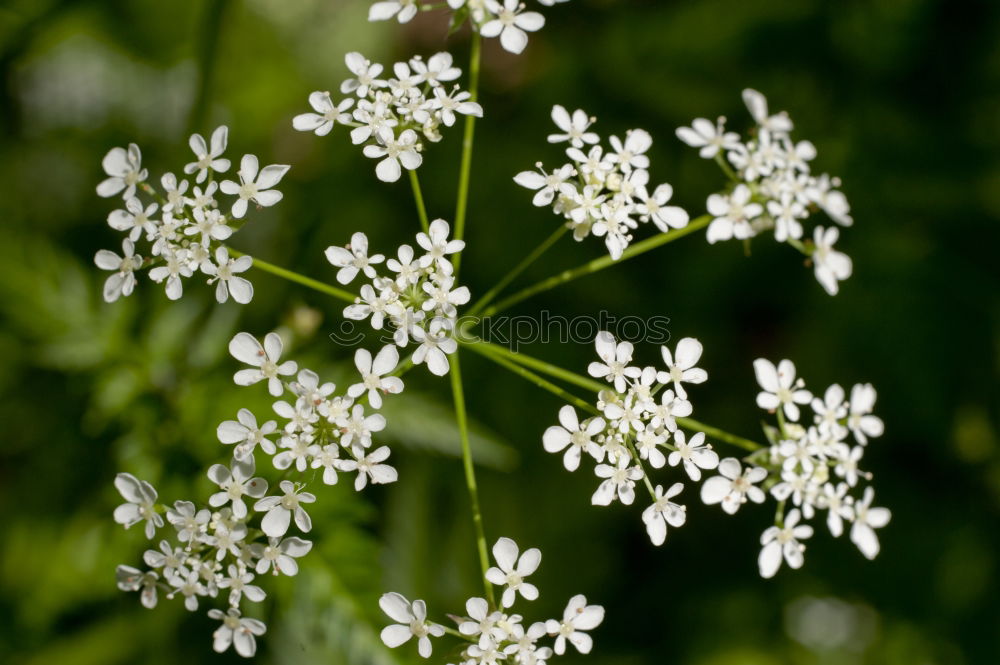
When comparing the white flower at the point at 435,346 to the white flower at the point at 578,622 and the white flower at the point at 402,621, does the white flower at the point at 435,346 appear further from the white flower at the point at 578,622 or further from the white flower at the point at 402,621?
the white flower at the point at 578,622

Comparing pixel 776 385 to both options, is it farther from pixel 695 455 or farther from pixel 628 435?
pixel 628 435

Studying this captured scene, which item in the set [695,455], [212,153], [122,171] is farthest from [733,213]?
[122,171]

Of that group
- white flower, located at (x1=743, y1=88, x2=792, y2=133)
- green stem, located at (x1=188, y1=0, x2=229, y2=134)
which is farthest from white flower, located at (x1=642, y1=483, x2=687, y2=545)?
green stem, located at (x1=188, y1=0, x2=229, y2=134)

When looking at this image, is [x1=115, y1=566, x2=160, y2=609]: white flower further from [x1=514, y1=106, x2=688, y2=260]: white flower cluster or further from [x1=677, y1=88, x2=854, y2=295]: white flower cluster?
[x1=677, y1=88, x2=854, y2=295]: white flower cluster

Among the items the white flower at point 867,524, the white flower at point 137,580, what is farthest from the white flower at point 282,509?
the white flower at point 867,524

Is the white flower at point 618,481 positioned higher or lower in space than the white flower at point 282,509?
higher

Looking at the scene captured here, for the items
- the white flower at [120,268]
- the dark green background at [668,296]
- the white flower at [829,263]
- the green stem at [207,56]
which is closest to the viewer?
the white flower at [120,268]
